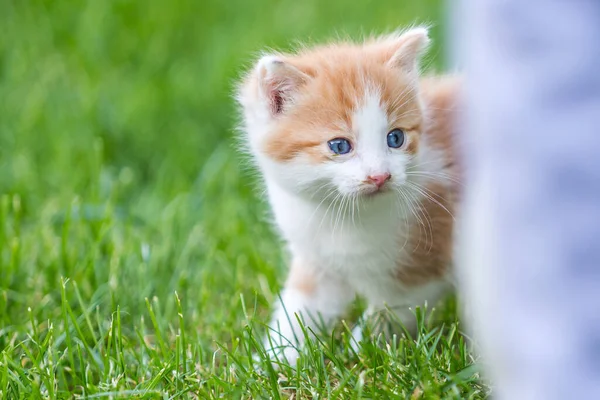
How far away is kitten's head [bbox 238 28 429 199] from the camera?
233 centimetres

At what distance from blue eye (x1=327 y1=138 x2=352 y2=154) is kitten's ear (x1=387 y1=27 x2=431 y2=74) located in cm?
31

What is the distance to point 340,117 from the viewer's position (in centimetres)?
237

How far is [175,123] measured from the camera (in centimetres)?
412

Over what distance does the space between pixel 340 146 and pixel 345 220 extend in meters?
0.29

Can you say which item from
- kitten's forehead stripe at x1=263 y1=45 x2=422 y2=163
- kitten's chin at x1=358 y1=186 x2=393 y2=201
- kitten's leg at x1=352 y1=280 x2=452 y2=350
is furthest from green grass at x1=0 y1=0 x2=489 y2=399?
kitten's forehead stripe at x1=263 y1=45 x2=422 y2=163

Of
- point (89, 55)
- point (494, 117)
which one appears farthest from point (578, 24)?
point (89, 55)

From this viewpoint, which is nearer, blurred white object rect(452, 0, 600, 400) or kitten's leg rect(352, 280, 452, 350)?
blurred white object rect(452, 0, 600, 400)

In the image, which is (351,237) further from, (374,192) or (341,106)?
(341,106)

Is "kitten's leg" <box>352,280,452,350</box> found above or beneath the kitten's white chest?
beneath

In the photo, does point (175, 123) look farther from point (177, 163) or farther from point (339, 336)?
point (339, 336)

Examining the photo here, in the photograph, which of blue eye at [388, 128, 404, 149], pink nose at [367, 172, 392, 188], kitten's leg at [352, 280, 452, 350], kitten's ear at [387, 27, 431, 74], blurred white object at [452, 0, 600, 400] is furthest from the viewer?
kitten's leg at [352, 280, 452, 350]

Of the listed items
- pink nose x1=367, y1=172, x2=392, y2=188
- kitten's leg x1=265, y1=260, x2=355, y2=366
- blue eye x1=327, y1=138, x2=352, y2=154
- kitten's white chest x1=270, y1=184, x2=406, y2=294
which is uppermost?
blue eye x1=327, y1=138, x2=352, y2=154

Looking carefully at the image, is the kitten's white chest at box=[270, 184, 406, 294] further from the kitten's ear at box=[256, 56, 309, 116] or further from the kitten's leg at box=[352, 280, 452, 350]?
the kitten's ear at box=[256, 56, 309, 116]

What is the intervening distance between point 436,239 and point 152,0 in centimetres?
302
